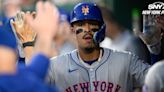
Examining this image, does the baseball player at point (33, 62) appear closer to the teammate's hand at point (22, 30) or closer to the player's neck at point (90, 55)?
the teammate's hand at point (22, 30)

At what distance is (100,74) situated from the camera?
541cm

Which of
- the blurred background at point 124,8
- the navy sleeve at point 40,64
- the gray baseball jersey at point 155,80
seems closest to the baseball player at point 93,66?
the gray baseball jersey at point 155,80

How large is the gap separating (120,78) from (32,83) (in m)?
2.40

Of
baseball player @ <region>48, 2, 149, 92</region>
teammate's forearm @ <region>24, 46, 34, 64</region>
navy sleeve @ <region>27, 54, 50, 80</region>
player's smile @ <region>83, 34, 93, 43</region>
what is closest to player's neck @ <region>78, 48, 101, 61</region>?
baseball player @ <region>48, 2, 149, 92</region>

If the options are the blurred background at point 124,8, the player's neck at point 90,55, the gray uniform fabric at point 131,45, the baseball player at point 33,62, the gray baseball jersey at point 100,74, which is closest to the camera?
the baseball player at point 33,62

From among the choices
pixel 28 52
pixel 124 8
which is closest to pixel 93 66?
pixel 28 52

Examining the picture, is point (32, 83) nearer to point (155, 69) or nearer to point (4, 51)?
point (4, 51)

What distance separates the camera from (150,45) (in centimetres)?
577

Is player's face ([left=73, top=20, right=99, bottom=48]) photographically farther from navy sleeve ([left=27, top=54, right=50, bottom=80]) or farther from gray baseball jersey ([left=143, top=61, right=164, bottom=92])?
navy sleeve ([left=27, top=54, right=50, bottom=80])

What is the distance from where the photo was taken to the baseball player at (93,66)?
5.37 m

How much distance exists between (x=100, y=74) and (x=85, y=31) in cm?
38

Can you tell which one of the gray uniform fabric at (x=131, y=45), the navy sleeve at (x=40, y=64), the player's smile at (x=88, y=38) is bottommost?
the gray uniform fabric at (x=131, y=45)

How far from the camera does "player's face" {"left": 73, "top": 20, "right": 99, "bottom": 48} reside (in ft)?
17.7

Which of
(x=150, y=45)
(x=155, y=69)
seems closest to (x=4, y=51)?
A: (x=155, y=69)
